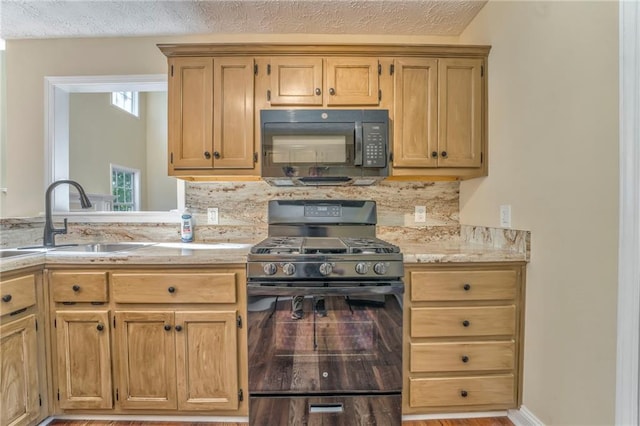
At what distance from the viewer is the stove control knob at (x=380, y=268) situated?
158cm

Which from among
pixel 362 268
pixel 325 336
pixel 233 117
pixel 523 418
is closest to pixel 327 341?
pixel 325 336

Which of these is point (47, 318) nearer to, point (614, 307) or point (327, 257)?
point (327, 257)

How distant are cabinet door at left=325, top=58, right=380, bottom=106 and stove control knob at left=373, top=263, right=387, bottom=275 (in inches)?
41.6

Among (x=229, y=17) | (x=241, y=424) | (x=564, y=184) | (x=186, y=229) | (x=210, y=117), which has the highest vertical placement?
(x=229, y=17)

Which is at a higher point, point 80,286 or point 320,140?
point 320,140

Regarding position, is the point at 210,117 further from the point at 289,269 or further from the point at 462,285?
the point at 462,285

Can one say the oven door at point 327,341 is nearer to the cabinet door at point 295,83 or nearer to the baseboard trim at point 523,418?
the baseboard trim at point 523,418

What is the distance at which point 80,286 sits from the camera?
65.3 inches

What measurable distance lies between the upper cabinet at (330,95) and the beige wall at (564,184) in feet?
0.74

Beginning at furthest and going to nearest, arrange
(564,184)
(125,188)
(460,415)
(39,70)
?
(125,188), (39,70), (460,415), (564,184)

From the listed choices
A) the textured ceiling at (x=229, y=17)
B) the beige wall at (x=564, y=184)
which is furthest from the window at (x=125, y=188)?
the beige wall at (x=564, y=184)

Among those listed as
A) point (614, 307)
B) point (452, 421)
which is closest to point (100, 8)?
point (614, 307)

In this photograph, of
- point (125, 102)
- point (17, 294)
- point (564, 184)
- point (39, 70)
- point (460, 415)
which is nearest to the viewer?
point (564, 184)

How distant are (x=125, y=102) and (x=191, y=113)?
4318 mm
